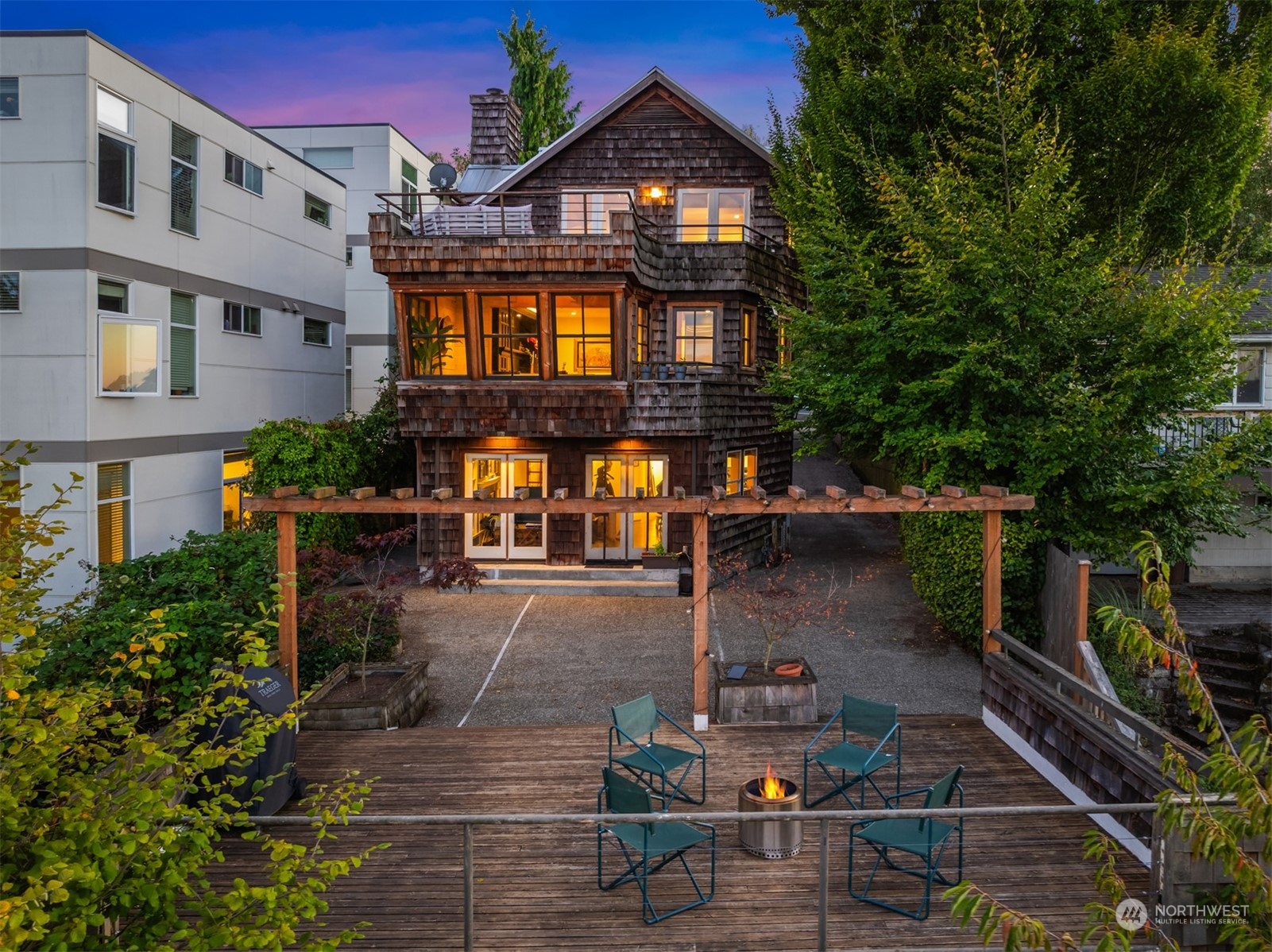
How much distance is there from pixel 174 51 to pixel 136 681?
21572 millimetres

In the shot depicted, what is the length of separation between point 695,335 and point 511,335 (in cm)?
437

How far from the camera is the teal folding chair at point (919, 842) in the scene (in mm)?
5164

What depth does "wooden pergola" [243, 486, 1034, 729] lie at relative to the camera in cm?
828

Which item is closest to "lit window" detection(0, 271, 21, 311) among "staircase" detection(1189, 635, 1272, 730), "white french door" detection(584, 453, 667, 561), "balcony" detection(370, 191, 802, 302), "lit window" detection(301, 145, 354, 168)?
"balcony" detection(370, 191, 802, 302)

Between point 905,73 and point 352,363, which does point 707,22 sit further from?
point 905,73

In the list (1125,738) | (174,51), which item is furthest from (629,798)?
(174,51)

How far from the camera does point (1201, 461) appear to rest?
32.3 feet

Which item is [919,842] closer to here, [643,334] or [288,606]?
[288,606]

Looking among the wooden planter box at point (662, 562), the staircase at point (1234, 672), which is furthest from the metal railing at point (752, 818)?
the wooden planter box at point (662, 562)

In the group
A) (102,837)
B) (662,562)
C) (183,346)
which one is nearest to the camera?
(102,837)

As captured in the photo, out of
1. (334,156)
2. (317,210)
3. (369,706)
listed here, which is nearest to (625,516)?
(369,706)

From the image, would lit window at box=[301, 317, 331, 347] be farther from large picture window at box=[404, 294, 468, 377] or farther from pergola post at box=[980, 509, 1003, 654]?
pergola post at box=[980, 509, 1003, 654]

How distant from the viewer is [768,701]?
852cm

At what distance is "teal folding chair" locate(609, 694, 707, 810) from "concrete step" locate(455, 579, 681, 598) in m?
8.00
